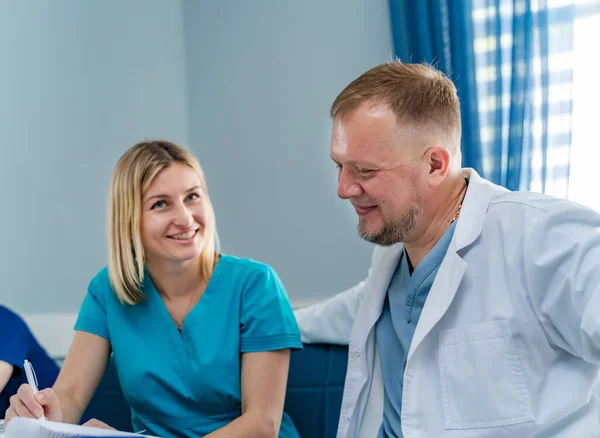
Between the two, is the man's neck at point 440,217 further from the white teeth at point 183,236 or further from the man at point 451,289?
the white teeth at point 183,236

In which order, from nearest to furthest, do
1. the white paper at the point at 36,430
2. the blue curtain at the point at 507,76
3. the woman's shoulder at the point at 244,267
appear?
the white paper at the point at 36,430, the woman's shoulder at the point at 244,267, the blue curtain at the point at 507,76

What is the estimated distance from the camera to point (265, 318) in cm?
164

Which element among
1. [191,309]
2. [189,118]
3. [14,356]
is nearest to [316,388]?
[191,309]

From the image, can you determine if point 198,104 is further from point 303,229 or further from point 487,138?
point 487,138

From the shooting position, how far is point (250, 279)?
5.61ft

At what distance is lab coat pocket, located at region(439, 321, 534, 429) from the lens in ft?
4.11

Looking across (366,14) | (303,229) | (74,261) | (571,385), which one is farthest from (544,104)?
(74,261)

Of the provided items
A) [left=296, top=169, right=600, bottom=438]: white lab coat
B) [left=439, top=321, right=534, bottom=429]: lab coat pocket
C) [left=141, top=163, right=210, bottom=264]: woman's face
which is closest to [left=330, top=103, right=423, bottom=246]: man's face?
[left=296, top=169, right=600, bottom=438]: white lab coat

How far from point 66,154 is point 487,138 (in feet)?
5.08

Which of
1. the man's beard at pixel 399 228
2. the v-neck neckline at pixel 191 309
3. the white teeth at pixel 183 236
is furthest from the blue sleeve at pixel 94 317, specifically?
the man's beard at pixel 399 228

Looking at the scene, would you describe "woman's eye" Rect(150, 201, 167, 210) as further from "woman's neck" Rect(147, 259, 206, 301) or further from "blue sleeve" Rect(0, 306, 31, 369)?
"blue sleeve" Rect(0, 306, 31, 369)

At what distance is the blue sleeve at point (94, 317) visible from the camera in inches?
68.4

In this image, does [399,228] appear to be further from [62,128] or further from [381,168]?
[62,128]

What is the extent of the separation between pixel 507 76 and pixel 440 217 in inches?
56.3
